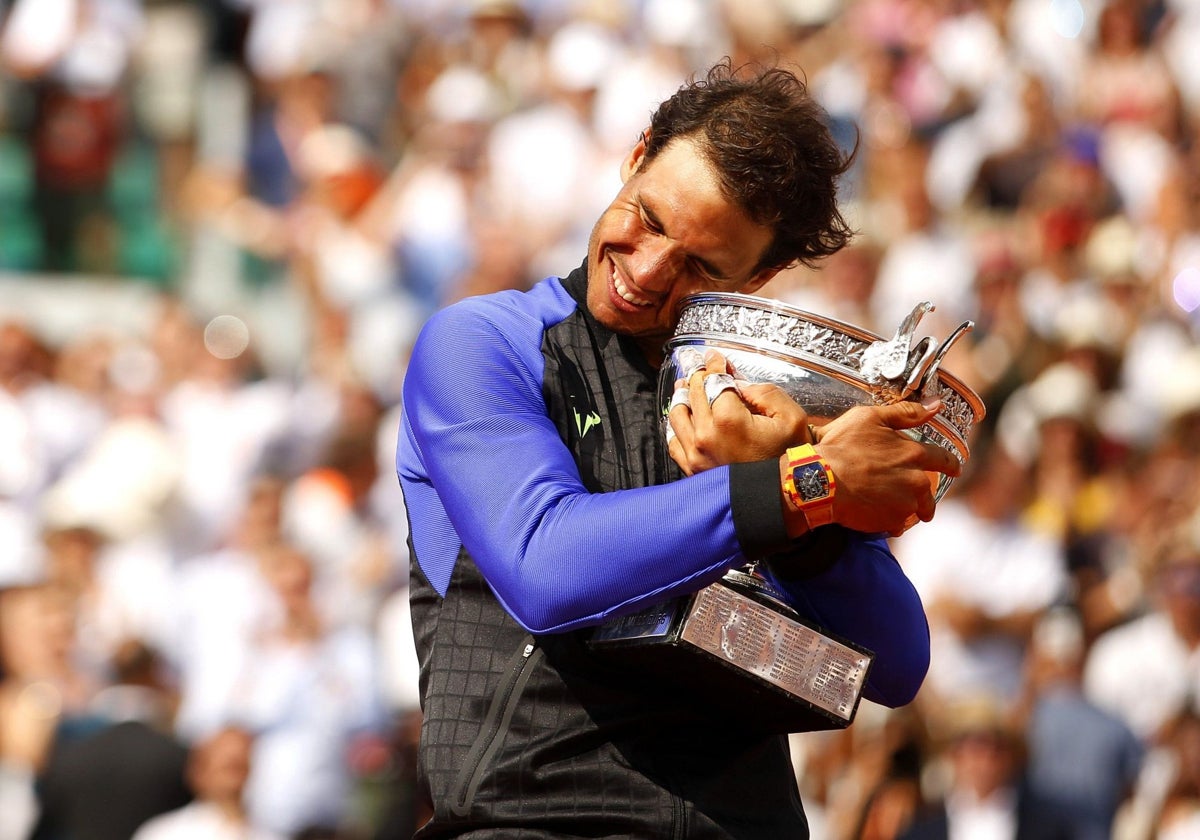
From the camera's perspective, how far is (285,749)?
21.5 ft

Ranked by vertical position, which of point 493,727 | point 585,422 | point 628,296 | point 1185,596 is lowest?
point 1185,596

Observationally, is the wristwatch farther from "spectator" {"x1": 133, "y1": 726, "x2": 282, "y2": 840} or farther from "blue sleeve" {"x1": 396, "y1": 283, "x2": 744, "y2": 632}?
"spectator" {"x1": 133, "y1": 726, "x2": 282, "y2": 840}

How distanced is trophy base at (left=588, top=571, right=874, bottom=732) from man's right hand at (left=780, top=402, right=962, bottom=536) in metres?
0.15

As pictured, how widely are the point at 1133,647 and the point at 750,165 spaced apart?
15.0 ft

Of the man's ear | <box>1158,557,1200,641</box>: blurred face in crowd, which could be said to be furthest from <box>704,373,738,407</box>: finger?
<box>1158,557,1200,641</box>: blurred face in crowd

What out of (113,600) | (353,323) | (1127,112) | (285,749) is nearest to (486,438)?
(285,749)

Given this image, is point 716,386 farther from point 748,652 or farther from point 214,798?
point 214,798

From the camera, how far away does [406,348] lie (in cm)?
852

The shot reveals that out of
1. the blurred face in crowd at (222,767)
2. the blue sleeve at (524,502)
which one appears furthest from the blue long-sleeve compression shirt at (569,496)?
the blurred face in crowd at (222,767)

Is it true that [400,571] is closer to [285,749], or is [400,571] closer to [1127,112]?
[285,749]

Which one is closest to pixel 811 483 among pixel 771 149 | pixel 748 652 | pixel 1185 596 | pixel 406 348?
pixel 748 652

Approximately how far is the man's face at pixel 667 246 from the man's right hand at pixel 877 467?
0.38 meters

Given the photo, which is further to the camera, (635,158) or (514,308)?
(635,158)

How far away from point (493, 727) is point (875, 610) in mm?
523
